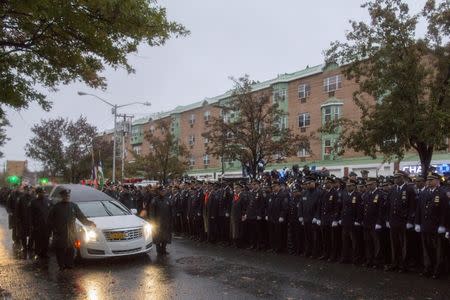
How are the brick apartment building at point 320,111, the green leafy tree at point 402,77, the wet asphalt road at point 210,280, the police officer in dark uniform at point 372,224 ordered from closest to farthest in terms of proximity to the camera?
the wet asphalt road at point 210,280 < the police officer in dark uniform at point 372,224 < the green leafy tree at point 402,77 < the brick apartment building at point 320,111

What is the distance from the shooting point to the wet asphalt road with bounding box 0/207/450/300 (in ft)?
28.2

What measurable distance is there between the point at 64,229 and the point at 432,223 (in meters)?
7.55

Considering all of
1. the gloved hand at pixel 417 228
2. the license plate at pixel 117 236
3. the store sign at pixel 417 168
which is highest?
the store sign at pixel 417 168

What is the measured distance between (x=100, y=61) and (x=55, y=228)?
376cm

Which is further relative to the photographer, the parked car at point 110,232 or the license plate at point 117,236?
the license plate at point 117,236

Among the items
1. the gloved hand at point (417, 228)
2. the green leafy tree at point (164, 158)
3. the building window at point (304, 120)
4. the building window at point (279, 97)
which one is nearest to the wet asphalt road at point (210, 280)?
the gloved hand at point (417, 228)

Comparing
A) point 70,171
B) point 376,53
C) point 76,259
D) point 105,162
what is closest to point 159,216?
point 76,259

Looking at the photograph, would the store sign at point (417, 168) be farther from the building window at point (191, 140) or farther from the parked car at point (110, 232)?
the building window at point (191, 140)

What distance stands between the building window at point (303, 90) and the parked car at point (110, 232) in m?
37.3

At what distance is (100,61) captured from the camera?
11.2 m

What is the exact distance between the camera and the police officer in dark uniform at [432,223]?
9750mm

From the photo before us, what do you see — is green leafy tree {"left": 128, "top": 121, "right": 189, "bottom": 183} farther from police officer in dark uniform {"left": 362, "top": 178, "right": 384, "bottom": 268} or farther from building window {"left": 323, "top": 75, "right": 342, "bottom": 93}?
police officer in dark uniform {"left": 362, "top": 178, "right": 384, "bottom": 268}

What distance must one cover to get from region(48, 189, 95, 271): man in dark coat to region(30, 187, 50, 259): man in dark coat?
5.66 feet

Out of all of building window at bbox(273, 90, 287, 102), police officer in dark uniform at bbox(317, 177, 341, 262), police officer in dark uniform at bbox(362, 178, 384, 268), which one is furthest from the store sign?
police officer in dark uniform at bbox(362, 178, 384, 268)
